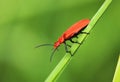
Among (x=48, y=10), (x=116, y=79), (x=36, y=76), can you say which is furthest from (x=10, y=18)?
(x=116, y=79)

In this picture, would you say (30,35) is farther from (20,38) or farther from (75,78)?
(75,78)

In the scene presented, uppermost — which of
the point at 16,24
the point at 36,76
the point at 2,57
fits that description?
the point at 16,24

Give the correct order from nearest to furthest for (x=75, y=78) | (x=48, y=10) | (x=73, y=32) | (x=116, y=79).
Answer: (x=116, y=79) < (x=73, y=32) < (x=75, y=78) < (x=48, y=10)

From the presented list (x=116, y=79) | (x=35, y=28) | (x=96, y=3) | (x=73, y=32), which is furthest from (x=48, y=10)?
(x=116, y=79)

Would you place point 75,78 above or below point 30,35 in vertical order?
below

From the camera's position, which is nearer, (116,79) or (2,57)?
(116,79)

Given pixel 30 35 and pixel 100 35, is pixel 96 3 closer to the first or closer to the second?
pixel 100 35

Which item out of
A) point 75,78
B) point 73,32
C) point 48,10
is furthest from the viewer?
point 48,10
